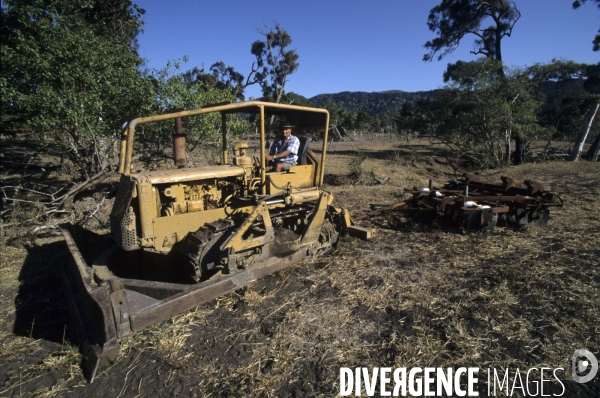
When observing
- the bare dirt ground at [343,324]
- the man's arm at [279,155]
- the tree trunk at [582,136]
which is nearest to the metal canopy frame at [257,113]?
the man's arm at [279,155]

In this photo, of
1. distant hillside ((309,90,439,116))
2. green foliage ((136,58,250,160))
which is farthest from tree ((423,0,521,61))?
distant hillside ((309,90,439,116))

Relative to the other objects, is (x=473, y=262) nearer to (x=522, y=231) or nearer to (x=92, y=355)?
(x=522, y=231)

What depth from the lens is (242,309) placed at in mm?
3949

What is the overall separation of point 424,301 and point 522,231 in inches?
146

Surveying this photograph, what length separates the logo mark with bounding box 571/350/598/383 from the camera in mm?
2797

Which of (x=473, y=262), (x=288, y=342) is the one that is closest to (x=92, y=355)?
(x=288, y=342)

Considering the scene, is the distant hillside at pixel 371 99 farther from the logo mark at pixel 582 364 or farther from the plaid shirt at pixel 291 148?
the logo mark at pixel 582 364

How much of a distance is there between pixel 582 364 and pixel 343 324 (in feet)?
6.70

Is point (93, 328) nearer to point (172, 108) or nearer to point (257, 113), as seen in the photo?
point (257, 113)

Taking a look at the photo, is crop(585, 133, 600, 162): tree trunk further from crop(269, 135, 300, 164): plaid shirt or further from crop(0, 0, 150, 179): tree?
crop(0, 0, 150, 179): tree

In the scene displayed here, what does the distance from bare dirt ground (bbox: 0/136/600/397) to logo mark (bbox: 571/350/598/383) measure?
0.15ft

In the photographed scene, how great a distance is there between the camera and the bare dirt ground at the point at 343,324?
292 centimetres

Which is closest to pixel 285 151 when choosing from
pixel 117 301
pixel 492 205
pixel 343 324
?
pixel 343 324

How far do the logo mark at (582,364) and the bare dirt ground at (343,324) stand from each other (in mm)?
45
